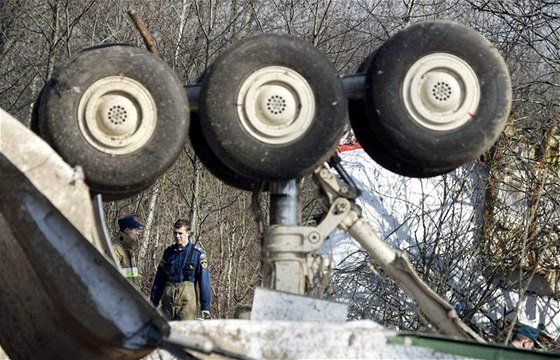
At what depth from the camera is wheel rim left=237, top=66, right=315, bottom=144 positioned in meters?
4.50

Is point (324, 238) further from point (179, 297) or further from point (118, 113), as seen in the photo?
point (179, 297)

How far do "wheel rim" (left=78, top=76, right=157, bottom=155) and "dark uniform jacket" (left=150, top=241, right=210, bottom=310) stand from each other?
610cm

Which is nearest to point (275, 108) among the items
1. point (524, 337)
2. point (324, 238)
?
point (324, 238)

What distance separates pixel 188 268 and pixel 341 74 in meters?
2.52

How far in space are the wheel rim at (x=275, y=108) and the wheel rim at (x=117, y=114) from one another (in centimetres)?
40

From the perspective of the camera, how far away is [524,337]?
916cm

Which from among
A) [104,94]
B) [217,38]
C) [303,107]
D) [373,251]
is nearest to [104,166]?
[104,94]

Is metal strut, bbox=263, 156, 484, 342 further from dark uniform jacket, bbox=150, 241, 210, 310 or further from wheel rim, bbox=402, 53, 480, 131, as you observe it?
dark uniform jacket, bbox=150, 241, 210, 310

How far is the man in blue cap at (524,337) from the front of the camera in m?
9.07

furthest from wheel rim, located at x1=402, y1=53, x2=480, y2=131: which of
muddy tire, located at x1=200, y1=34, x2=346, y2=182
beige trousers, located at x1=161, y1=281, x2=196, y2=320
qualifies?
beige trousers, located at x1=161, y1=281, x2=196, y2=320

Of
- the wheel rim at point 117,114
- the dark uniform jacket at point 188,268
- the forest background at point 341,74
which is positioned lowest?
the wheel rim at point 117,114

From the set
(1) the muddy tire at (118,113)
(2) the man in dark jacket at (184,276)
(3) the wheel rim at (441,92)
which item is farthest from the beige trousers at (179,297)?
(3) the wheel rim at (441,92)

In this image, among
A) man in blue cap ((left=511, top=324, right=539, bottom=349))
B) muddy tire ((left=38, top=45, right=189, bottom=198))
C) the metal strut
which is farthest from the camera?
man in blue cap ((left=511, top=324, right=539, bottom=349))

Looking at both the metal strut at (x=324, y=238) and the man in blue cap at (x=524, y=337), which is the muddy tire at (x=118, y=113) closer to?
the metal strut at (x=324, y=238)
